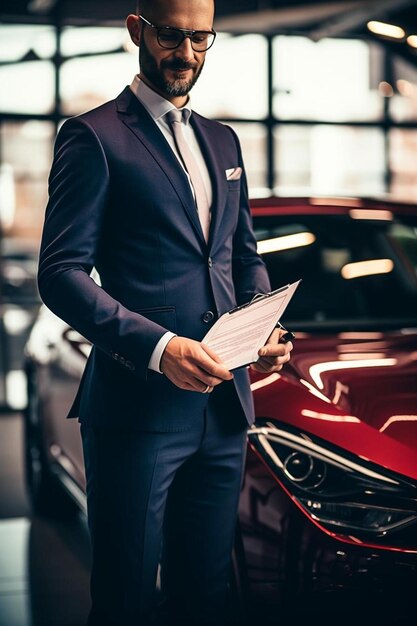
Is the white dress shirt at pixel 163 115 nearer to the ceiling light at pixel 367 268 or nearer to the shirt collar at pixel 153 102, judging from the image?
the shirt collar at pixel 153 102

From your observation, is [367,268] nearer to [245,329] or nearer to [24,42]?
[245,329]

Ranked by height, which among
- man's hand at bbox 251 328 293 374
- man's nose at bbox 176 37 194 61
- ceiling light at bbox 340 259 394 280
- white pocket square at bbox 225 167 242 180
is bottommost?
man's hand at bbox 251 328 293 374

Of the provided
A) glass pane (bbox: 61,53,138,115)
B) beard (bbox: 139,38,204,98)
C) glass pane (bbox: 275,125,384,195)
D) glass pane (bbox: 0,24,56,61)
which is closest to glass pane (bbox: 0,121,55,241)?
glass pane (bbox: 61,53,138,115)

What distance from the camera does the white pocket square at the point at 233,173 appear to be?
1.89 metres

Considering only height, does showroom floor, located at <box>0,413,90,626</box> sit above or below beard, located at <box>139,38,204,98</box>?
below

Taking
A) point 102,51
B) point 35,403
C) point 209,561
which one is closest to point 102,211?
point 209,561

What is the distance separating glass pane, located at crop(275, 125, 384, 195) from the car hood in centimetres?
497

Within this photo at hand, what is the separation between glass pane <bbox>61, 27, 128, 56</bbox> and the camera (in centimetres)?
705

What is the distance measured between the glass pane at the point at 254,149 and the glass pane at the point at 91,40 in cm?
107

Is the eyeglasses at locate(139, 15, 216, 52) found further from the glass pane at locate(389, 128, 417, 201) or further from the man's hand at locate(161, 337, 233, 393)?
the glass pane at locate(389, 128, 417, 201)

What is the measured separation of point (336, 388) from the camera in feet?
7.64

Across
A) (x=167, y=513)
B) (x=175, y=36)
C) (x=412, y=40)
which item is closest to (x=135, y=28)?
(x=175, y=36)

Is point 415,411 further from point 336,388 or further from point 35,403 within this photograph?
point 35,403

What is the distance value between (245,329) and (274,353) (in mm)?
94
